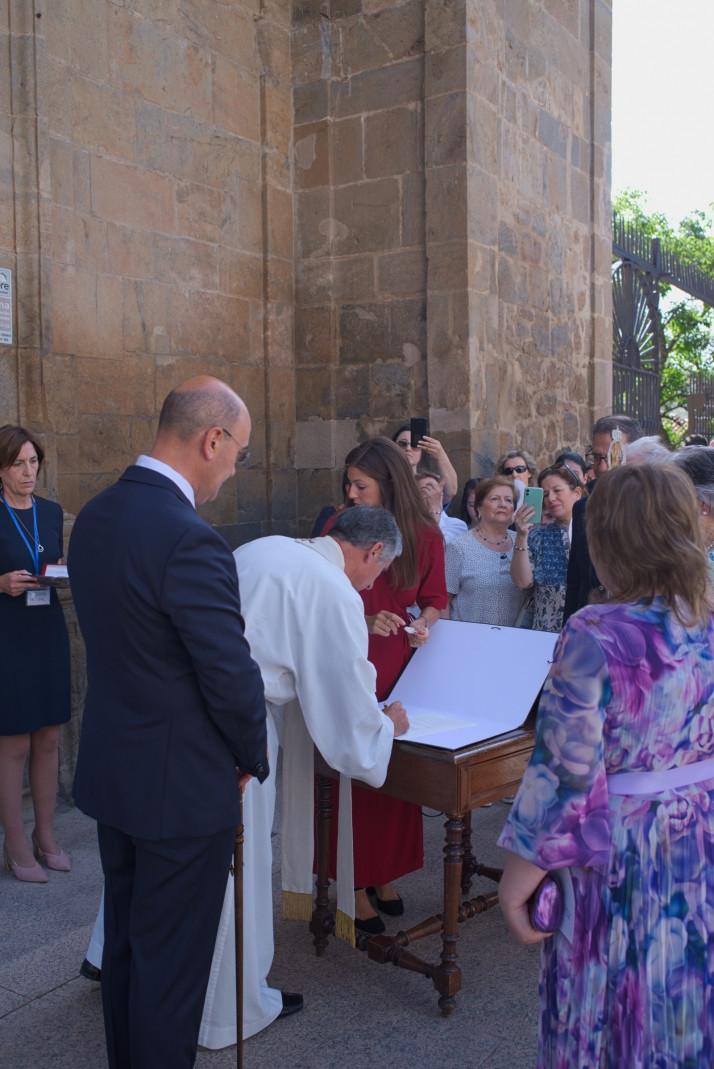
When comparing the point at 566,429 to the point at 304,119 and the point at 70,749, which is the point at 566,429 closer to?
the point at 304,119

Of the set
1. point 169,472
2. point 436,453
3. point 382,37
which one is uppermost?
point 382,37

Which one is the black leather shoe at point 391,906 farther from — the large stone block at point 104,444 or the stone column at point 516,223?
the stone column at point 516,223

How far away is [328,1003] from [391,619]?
4.31ft

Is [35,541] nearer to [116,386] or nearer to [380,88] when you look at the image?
[116,386]

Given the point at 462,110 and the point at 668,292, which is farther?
the point at 668,292

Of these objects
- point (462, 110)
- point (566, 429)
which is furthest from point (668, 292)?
point (462, 110)

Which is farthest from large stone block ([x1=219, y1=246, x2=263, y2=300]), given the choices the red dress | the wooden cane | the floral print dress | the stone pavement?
the floral print dress

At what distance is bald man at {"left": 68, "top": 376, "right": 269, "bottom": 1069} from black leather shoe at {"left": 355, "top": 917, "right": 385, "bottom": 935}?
1.25m

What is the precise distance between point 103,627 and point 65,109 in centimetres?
427

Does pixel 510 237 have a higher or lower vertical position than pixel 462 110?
lower

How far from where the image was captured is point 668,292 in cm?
2712

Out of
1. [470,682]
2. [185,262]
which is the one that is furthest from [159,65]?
[470,682]

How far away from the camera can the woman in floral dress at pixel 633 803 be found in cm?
177

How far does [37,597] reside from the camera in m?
4.23
